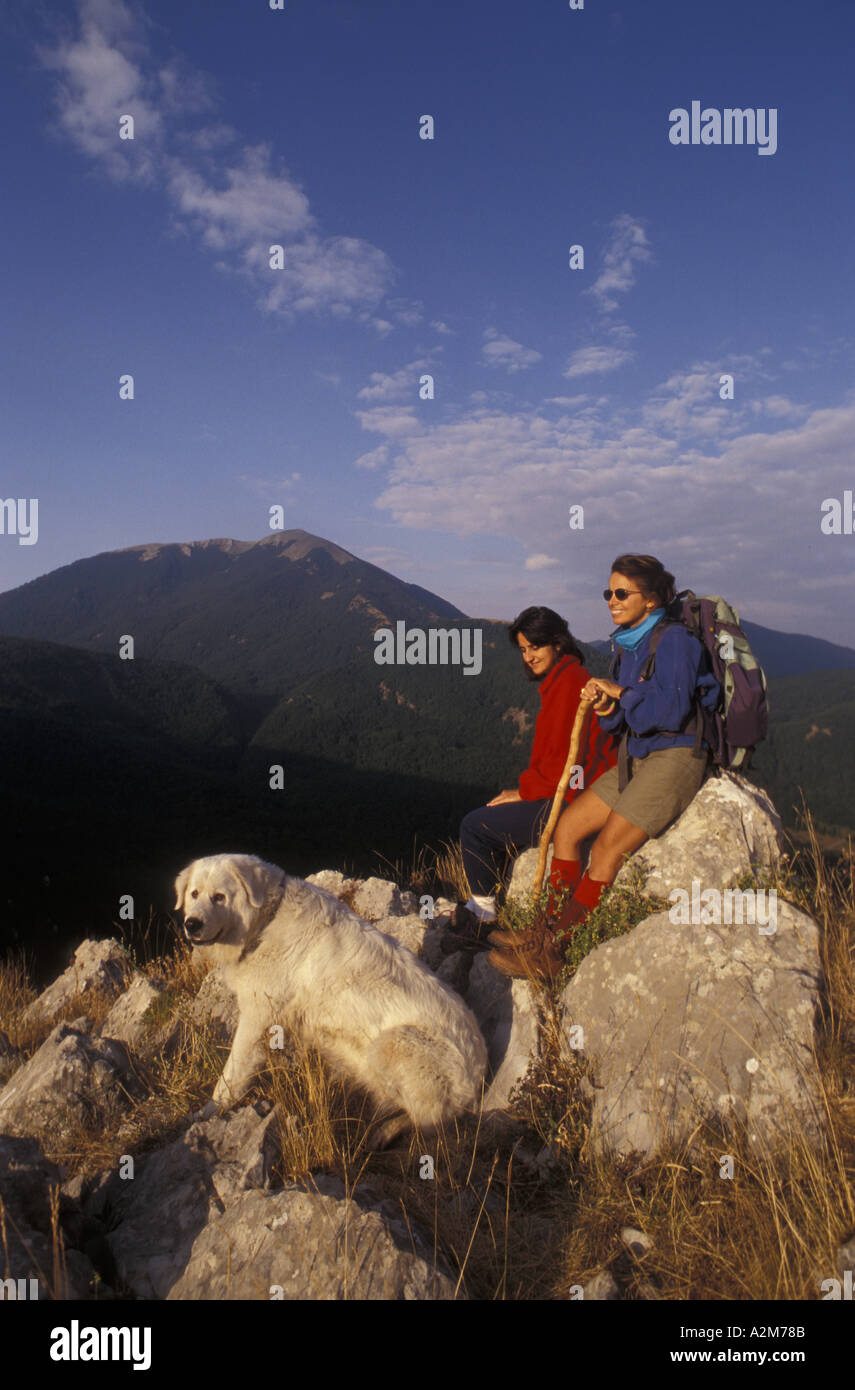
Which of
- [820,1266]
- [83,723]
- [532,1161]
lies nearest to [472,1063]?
[532,1161]

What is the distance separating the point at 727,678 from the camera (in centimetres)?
469

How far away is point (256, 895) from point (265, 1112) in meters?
1.25

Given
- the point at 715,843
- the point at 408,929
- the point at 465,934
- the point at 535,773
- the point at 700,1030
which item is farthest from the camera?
the point at 408,929

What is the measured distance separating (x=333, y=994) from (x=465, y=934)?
2.00 m

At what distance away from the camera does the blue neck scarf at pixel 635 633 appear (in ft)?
16.6

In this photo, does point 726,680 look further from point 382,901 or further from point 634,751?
point 382,901

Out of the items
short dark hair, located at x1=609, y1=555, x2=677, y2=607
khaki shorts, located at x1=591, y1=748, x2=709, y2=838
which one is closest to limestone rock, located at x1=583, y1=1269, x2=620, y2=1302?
khaki shorts, located at x1=591, y1=748, x2=709, y2=838

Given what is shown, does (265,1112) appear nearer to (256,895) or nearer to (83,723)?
(256,895)

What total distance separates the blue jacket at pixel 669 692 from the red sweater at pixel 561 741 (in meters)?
0.92

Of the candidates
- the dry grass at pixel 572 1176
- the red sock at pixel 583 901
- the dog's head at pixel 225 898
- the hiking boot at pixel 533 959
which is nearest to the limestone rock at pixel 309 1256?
the dry grass at pixel 572 1176

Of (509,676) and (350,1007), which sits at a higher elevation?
(509,676)

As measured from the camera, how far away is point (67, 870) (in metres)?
59.2

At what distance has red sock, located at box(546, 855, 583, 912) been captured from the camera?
214 inches

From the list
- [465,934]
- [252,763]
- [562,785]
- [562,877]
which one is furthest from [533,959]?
[252,763]
